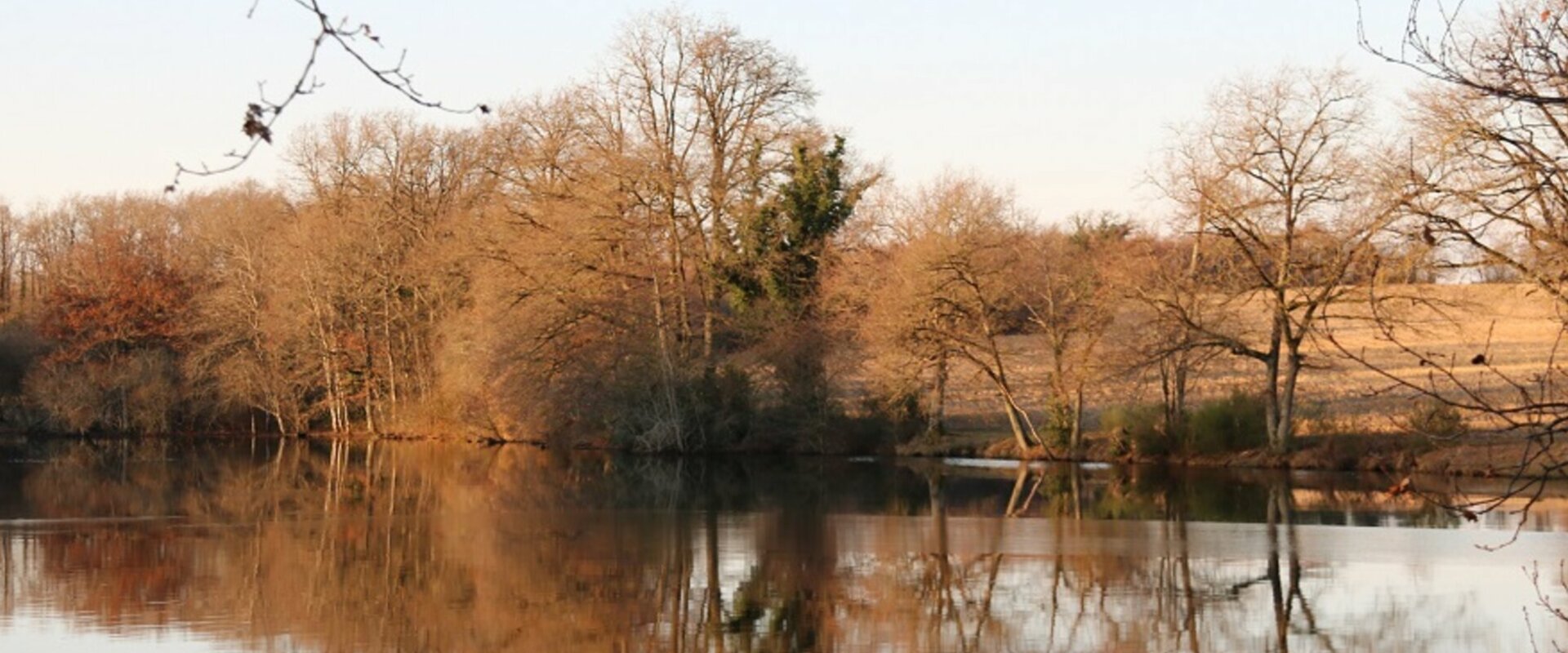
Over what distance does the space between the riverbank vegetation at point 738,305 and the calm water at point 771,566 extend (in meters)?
3.50

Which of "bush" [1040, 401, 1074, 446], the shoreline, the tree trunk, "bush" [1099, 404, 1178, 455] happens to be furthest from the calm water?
"bush" [1040, 401, 1074, 446]

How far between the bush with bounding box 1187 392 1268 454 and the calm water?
1.76 meters

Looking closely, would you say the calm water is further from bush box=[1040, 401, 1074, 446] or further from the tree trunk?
bush box=[1040, 401, 1074, 446]

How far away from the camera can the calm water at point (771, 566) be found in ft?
48.5

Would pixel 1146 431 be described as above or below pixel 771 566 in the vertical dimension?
above

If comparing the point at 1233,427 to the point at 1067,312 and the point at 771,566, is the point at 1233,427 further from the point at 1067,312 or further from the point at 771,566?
the point at 771,566

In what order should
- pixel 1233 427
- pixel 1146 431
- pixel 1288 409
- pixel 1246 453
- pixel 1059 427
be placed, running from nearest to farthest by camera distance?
pixel 1288 409, pixel 1246 453, pixel 1233 427, pixel 1146 431, pixel 1059 427

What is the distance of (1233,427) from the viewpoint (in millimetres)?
34906

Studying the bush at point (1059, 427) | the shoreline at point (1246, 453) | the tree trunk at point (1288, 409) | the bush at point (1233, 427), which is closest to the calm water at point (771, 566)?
the shoreline at point (1246, 453)

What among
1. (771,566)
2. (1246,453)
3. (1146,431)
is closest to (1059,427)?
(1146,431)

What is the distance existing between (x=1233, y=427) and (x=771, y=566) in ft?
58.8

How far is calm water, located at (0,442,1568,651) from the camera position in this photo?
14.8m

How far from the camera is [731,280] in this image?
41781 mm

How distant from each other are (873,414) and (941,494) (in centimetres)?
1137
